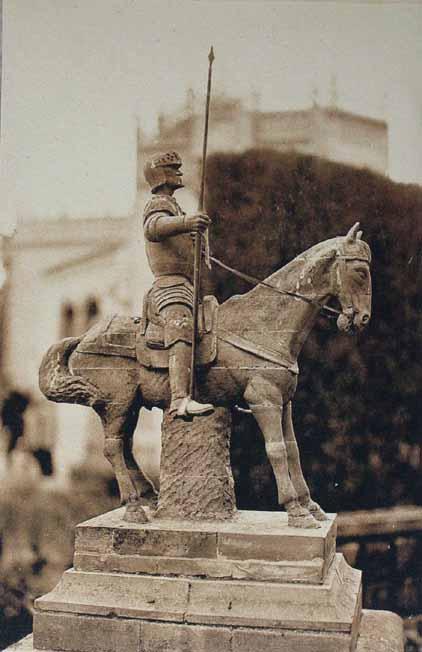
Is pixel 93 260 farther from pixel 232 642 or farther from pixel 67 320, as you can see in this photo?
pixel 232 642

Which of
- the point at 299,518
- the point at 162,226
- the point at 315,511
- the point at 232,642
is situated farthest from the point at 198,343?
the point at 232,642

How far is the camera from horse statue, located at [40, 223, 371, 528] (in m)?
5.35

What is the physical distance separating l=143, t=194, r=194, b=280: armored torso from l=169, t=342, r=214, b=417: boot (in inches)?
21.7

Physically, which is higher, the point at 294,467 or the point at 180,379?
the point at 180,379

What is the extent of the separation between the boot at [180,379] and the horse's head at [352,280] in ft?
3.40

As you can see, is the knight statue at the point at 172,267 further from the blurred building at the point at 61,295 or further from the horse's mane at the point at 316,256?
the blurred building at the point at 61,295

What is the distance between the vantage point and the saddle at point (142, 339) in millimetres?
5484

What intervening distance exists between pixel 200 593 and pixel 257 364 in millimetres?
1472

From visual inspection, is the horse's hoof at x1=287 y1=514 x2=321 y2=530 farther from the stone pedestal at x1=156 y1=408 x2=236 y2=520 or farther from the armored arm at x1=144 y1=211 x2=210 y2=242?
the armored arm at x1=144 y1=211 x2=210 y2=242

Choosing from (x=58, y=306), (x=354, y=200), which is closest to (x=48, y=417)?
(x=58, y=306)

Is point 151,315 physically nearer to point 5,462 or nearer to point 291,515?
point 291,515

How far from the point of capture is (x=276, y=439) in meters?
5.30

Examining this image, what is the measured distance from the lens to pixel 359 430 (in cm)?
814

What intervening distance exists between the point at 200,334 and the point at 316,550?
155 cm
